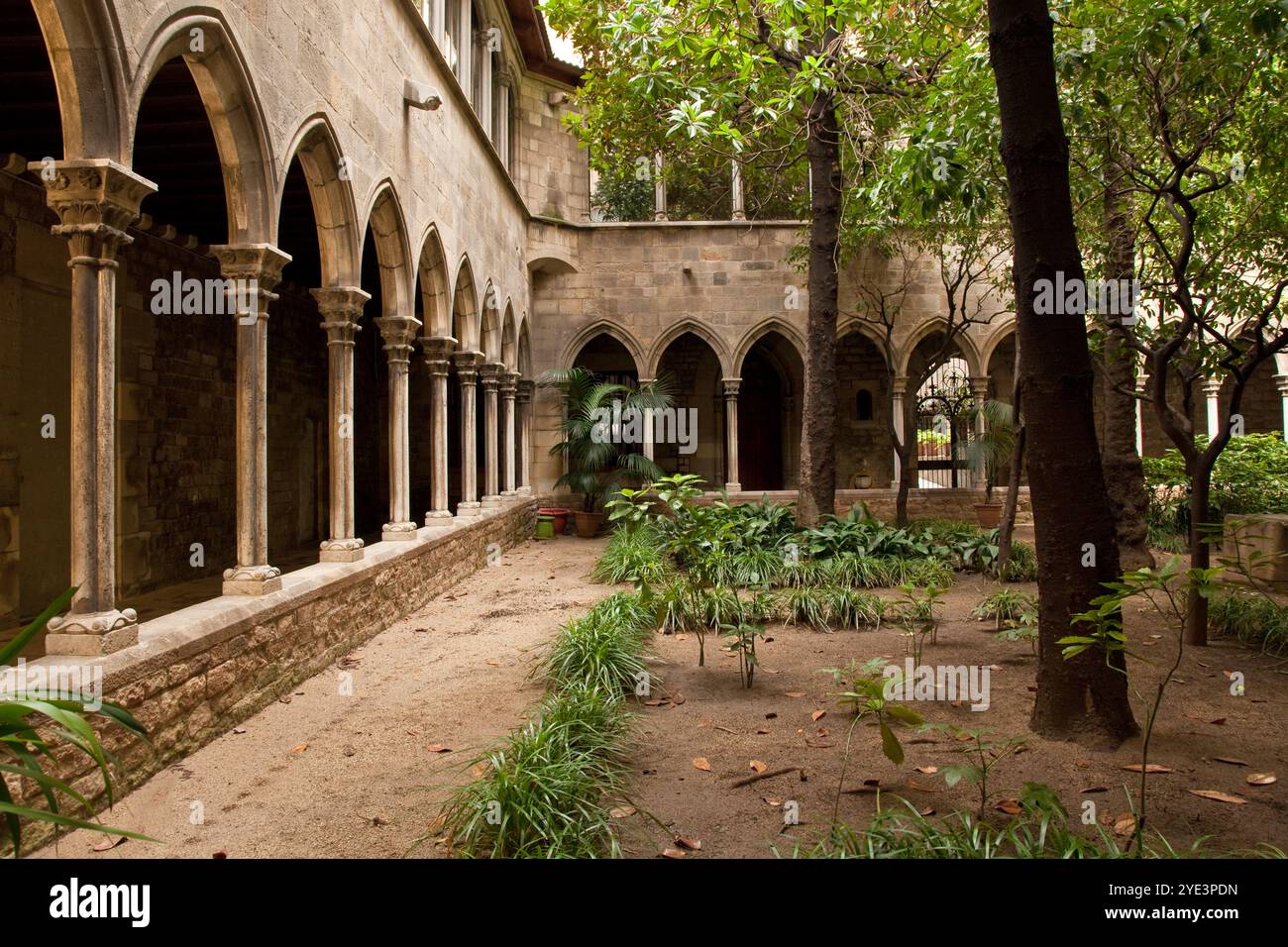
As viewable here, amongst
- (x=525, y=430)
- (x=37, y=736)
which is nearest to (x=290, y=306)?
(x=525, y=430)

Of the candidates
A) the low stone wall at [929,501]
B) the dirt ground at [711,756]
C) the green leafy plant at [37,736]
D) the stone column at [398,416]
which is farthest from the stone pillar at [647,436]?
the green leafy plant at [37,736]

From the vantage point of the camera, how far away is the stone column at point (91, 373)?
313 cm

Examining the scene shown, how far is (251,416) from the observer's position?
4.42 metres

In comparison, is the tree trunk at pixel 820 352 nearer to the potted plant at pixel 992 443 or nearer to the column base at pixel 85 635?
the potted plant at pixel 992 443

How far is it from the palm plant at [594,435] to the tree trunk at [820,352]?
3283 mm

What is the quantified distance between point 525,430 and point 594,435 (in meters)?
1.48

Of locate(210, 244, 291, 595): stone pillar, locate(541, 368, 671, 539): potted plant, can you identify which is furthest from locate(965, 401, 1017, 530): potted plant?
locate(210, 244, 291, 595): stone pillar

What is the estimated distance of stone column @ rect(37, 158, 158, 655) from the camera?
3135 millimetres

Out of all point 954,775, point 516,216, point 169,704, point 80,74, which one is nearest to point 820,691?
point 954,775

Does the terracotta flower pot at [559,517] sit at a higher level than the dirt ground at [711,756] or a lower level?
higher

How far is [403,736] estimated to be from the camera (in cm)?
386

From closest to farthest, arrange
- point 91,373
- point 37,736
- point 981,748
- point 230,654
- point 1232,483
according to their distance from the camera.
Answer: point 37,736 → point 981,748 → point 91,373 → point 230,654 → point 1232,483

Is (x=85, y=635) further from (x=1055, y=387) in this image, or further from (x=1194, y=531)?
(x=1194, y=531)

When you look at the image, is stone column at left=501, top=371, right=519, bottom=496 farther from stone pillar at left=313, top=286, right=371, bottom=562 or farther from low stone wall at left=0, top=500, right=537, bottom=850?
stone pillar at left=313, top=286, right=371, bottom=562
